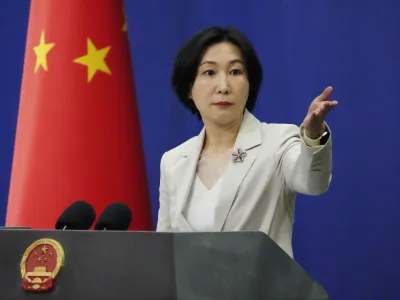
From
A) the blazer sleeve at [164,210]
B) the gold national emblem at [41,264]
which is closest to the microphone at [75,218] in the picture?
the gold national emblem at [41,264]

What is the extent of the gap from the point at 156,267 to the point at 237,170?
0.46 metres

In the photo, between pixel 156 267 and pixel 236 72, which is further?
pixel 236 72

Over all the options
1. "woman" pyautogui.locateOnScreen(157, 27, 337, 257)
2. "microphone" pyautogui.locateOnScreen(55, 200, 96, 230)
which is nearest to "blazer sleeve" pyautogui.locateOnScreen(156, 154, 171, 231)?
"woman" pyautogui.locateOnScreen(157, 27, 337, 257)

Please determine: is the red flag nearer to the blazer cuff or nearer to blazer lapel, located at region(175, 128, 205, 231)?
blazer lapel, located at region(175, 128, 205, 231)

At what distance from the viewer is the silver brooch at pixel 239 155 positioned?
125 cm

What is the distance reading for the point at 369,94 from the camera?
1.90 meters

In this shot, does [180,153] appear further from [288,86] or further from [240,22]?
[240,22]

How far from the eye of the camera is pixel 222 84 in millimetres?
1254

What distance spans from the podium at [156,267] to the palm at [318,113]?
9.4 inches

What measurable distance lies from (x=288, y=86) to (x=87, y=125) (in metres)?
0.76

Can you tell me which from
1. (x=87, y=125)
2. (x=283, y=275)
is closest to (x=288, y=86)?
(x=87, y=125)

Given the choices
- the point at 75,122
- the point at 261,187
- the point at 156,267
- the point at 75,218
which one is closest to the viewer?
the point at 156,267

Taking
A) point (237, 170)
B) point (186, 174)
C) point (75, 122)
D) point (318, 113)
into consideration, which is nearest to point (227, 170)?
point (237, 170)

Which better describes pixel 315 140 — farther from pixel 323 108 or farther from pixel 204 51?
pixel 204 51
